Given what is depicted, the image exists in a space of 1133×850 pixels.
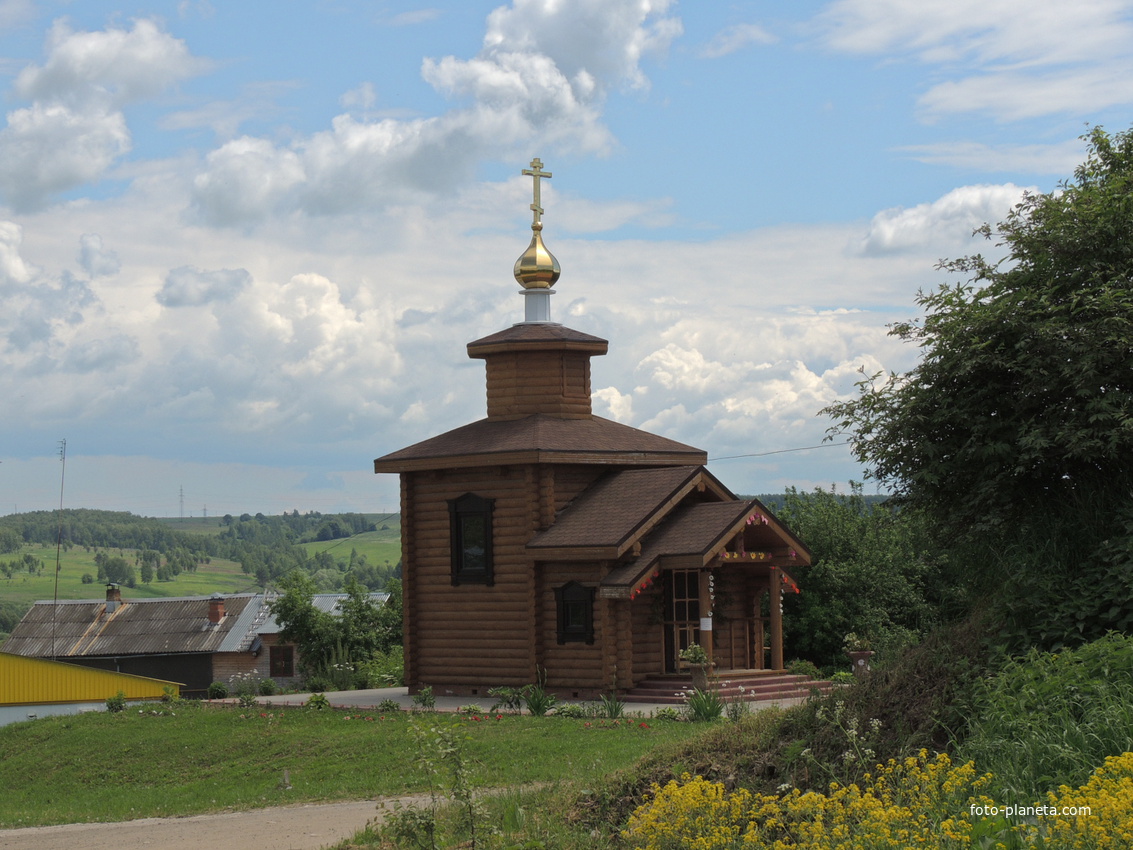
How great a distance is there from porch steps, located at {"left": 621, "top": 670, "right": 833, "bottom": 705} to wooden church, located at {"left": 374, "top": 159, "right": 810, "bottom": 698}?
1.23 feet

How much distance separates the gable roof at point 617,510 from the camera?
23.3 m

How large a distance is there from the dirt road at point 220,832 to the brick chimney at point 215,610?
1557 inches

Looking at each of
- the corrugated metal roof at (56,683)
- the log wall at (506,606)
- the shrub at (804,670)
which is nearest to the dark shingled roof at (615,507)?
the log wall at (506,606)

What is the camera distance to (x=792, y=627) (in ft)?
98.6

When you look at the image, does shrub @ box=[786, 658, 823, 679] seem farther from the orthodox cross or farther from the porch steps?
the orthodox cross

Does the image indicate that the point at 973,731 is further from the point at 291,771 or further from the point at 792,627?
the point at 792,627

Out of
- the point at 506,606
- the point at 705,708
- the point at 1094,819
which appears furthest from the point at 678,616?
the point at 1094,819

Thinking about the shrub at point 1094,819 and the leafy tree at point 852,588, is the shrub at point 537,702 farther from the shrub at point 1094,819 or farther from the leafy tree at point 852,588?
the shrub at point 1094,819

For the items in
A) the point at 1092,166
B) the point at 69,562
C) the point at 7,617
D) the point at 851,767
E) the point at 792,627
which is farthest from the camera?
the point at 69,562

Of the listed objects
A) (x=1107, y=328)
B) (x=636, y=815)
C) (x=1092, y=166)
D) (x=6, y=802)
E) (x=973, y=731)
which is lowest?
(x=6, y=802)

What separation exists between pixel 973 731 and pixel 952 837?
2.89m

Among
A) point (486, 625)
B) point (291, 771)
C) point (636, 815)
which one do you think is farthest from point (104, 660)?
point (636, 815)

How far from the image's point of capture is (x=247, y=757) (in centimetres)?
1942

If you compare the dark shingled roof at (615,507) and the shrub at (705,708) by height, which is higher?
the dark shingled roof at (615,507)
